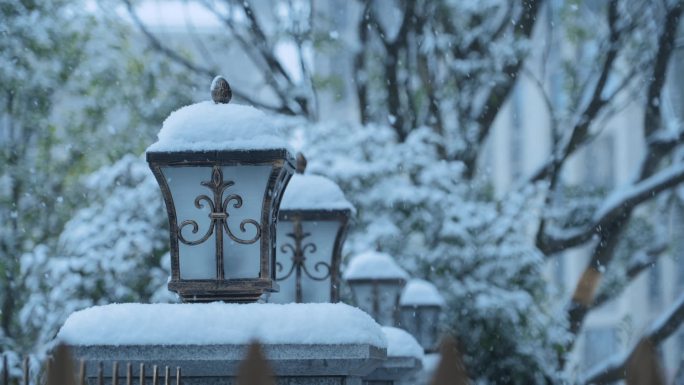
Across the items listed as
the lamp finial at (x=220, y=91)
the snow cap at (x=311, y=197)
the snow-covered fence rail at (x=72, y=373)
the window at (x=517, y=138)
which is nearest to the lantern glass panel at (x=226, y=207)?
the lamp finial at (x=220, y=91)

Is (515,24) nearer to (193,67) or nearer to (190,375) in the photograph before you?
(193,67)

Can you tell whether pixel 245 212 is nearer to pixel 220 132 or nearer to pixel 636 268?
pixel 220 132

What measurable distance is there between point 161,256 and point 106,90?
12.1 ft

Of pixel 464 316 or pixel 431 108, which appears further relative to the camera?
pixel 431 108

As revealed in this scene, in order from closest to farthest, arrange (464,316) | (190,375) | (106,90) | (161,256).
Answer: (190,375) < (161,256) < (464,316) < (106,90)

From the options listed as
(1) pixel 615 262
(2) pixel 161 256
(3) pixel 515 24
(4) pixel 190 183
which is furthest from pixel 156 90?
(4) pixel 190 183

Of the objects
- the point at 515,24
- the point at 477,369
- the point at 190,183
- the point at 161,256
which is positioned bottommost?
the point at 477,369

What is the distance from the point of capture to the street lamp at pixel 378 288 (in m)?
10.1

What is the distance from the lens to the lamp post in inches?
246

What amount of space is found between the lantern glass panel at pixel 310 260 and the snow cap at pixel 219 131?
197cm

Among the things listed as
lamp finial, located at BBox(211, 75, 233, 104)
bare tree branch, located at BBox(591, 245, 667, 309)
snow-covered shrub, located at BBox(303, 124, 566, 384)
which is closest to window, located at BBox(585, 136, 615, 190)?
bare tree branch, located at BBox(591, 245, 667, 309)

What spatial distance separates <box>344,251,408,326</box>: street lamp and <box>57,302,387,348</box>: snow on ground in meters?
6.07

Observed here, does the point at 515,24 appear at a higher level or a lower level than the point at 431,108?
higher

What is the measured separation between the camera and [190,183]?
436cm
